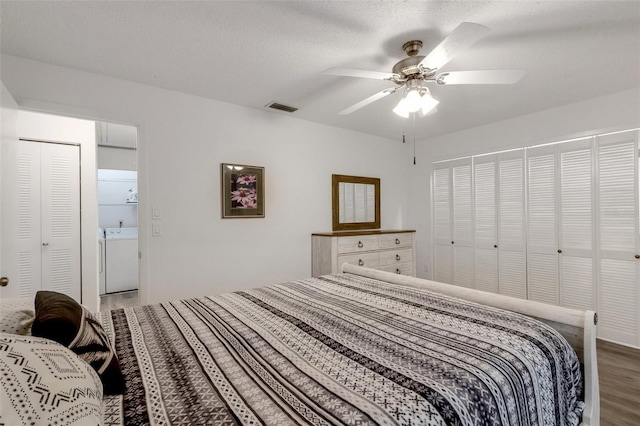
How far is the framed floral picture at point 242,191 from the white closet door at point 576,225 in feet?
10.9

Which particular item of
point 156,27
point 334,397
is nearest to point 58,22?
point 156,27

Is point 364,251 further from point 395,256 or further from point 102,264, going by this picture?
point 102,264

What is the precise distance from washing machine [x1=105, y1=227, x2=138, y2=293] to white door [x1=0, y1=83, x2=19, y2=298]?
8.62 ft

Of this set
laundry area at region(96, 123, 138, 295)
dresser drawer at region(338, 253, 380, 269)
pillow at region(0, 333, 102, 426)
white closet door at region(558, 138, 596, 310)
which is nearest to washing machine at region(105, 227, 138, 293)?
laundry area at region(96, 123, 138, 295)

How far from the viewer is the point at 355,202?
407 cm

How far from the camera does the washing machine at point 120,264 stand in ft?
14.4

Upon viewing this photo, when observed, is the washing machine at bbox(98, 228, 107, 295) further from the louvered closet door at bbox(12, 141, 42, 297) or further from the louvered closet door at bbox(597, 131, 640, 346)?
the louvered closet door at bbox(597, 131, 640, 346)

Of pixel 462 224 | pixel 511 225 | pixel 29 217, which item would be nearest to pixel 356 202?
pixel 462 224

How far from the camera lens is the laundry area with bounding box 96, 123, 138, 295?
4328mm

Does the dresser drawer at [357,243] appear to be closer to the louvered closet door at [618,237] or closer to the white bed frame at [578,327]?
the white bed frame at [578,327]

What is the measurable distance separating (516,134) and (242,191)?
332cm

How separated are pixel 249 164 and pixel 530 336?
271 cm

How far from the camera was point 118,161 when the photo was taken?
16.0ft

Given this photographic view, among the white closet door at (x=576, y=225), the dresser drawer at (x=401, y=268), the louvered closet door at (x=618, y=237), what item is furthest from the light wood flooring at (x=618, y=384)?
the dresser drawer at (x=401, y=268)
